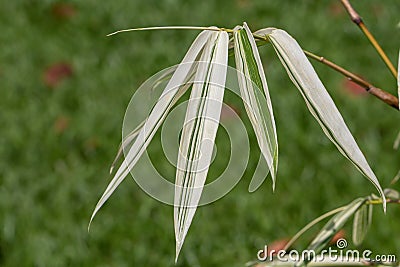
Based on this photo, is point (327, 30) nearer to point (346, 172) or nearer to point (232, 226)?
point (346, 172)

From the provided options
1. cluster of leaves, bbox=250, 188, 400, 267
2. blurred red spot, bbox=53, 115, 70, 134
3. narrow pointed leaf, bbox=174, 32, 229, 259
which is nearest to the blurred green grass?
blurred red spot, bbox=53, 115, 70, 134

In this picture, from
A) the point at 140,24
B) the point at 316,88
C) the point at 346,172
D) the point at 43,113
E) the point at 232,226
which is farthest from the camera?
the point at 140,24

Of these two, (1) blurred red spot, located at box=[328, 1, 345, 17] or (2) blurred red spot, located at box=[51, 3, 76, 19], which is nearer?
(1) blurred red spot, located at box=[328, 1, 345, 17]

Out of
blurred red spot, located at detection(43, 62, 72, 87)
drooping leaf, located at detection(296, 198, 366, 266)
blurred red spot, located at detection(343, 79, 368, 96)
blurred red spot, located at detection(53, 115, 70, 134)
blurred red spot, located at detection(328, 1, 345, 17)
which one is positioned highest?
blurred red spot, located at detection(43, 62, 72, 87)

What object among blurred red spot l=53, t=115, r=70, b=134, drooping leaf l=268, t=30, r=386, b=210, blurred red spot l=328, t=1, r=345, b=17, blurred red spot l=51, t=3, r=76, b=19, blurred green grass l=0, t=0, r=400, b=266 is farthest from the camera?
blurred red spot l=51, t=3, r=76, b=19

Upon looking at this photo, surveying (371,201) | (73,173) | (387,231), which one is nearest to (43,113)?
(73,173)

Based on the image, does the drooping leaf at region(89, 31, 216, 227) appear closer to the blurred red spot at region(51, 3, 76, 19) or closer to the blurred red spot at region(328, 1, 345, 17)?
the blurred red spot at region(328, 1, 345, 17)
